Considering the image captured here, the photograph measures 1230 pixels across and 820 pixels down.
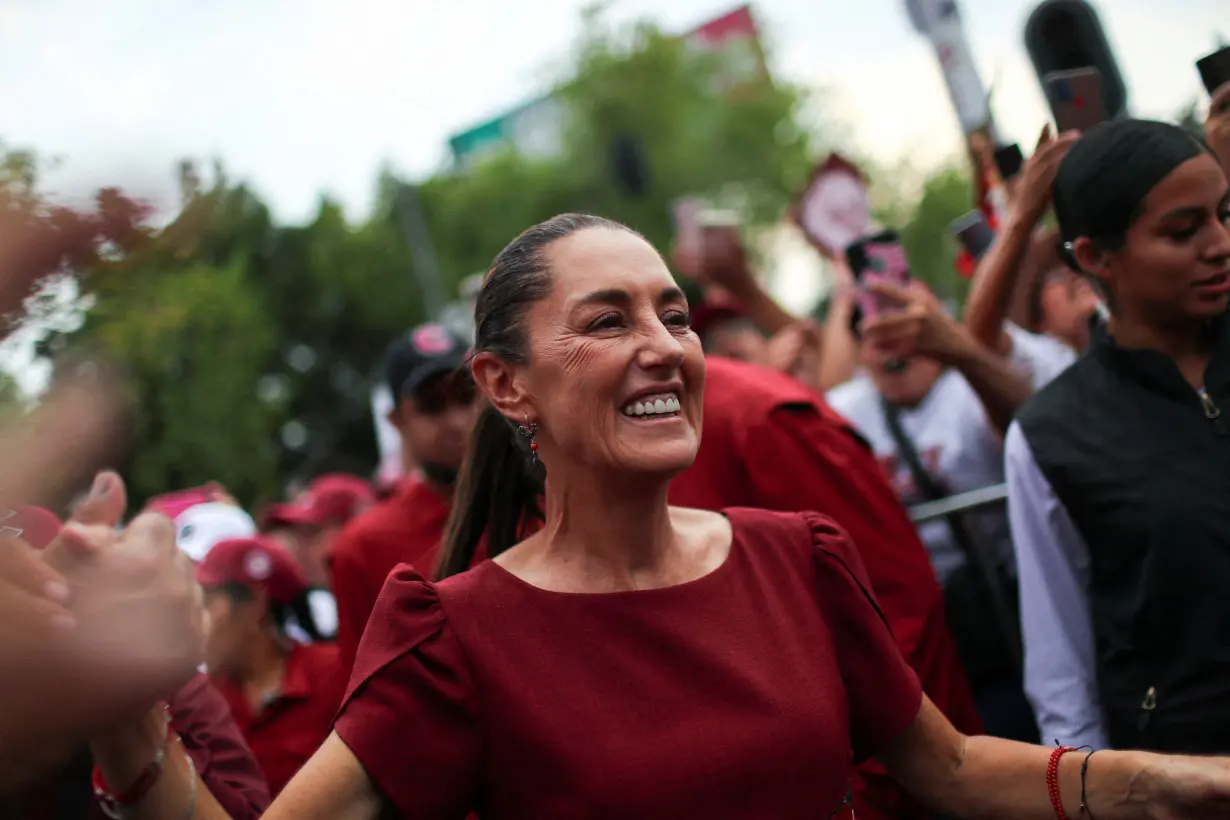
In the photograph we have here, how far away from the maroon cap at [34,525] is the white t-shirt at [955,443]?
2733 mm

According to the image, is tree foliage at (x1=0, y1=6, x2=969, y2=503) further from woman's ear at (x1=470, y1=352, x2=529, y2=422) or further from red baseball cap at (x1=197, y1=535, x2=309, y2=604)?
woman's ear at (x1=470, y1=352, x2=529, y2=422)

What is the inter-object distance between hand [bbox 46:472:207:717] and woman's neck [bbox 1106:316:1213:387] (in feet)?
7.50

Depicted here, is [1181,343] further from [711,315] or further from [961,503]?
[711,315]

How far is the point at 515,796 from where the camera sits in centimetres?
214

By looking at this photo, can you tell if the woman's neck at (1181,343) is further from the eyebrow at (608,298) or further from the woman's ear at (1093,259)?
the eyebrow at (608,298)

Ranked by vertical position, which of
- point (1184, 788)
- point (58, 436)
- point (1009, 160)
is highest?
point (58, 436)

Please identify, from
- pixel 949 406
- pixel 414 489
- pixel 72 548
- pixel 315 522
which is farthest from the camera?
pixel 315 522

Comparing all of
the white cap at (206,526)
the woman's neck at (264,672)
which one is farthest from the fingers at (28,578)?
the white cap at (206,526)

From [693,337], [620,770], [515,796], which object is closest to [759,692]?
[620,770]

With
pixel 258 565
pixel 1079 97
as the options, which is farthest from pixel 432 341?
pixel 1079 97

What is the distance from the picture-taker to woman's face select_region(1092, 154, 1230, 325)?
9.70 feet

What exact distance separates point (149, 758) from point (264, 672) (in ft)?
8.21

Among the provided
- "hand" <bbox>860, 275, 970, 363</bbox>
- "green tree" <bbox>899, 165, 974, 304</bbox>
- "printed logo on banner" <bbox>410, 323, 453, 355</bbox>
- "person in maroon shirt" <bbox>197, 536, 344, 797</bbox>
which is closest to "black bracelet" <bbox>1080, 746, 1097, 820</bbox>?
"hand" <bbox>860, 275, 970, 363</bbox>

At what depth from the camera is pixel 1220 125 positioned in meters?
3.39
